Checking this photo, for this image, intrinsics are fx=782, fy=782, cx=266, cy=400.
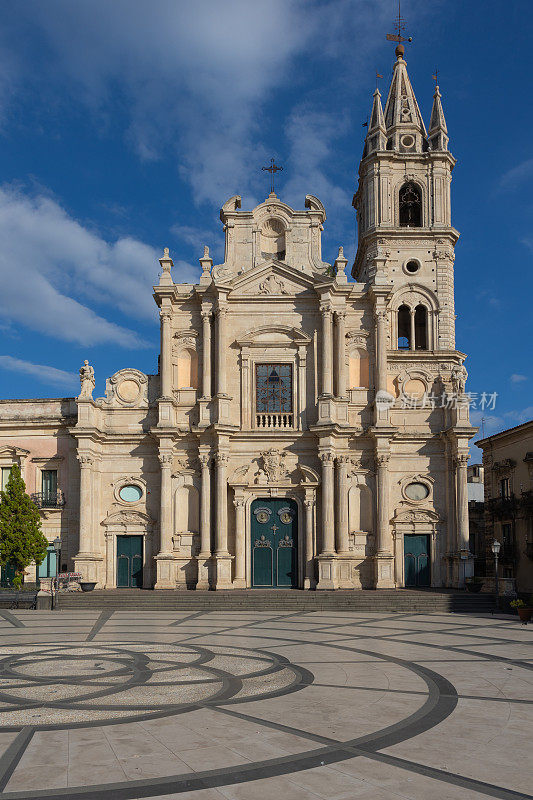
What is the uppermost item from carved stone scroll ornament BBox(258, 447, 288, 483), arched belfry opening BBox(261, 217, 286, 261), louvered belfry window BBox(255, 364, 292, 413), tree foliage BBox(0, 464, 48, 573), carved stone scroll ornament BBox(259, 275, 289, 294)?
arched belfry opening BBox(261, 217, 286, 261)

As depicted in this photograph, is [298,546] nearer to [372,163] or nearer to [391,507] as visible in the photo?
[391,507]

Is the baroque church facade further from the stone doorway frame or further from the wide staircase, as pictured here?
the wide staircase

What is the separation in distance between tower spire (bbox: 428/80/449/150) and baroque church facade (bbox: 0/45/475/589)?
34.1 feet

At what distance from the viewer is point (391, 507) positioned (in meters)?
40.4

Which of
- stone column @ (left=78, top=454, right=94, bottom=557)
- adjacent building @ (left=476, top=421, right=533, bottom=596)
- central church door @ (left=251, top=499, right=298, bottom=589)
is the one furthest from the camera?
adjacent building @ (left=476, top=421, right=533, bottom=596)

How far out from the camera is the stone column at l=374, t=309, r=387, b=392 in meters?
40.7

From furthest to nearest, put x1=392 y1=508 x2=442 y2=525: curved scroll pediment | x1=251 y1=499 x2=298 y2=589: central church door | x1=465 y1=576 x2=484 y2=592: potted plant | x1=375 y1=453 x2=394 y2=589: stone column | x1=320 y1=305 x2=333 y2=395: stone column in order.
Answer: x1=392 y1=508 x2=442 y2=525: curved scroll pediment → x1=320 y1=305 x2=333 y2=395: stone column → x1=251 y1=499 x2=298 y2=589: central church door → x1=375 y1=453 x2=394 y2=589: stone column → x1=465 y1=576 x2=484 y2=592: potted plant

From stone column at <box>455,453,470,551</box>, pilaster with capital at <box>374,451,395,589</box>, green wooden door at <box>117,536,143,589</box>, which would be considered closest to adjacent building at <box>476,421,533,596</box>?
stone column at <box>455,453,470,551</box>

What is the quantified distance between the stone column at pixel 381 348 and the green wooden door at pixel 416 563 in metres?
8.14

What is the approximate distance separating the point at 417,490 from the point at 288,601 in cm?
982

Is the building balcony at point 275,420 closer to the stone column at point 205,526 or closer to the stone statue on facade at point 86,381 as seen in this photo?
the stone column at point 205,526

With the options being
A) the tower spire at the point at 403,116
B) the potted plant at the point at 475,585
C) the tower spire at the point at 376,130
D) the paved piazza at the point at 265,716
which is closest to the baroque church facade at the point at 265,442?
the potted plant at the point at 475,585

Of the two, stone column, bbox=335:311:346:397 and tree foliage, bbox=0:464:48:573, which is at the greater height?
Answer: stone column, bbox=335:311:346:397

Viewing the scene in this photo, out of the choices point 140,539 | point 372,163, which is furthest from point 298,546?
point 372,163
